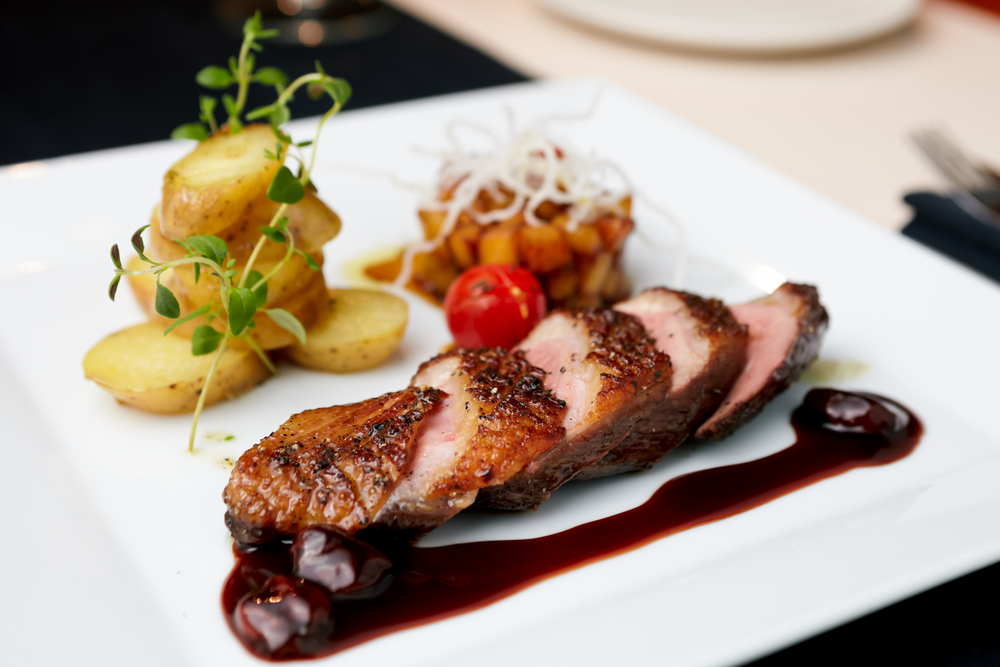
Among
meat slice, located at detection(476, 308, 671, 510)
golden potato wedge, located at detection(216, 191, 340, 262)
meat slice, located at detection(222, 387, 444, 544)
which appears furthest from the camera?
golden potato wedge, located at detection(216, 191, 340, 262)

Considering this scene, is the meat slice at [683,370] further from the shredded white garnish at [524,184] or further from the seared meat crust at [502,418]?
the shredded white garnish at [524,184]

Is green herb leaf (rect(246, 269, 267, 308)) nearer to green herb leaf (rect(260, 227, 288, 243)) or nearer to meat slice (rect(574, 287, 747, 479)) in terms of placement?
green herb leaf (rect(260, 227, 288, 243))

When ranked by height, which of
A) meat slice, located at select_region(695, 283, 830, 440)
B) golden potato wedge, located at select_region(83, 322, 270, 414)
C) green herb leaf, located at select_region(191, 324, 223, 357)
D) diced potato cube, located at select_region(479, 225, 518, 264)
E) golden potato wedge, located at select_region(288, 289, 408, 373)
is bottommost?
golden potato wedge, located at select_region(83, 322, 270, 414)

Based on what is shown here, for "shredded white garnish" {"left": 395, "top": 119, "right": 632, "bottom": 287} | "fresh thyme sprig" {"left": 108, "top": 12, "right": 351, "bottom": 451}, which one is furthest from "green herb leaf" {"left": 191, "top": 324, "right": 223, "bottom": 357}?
"shredded white garnish" {"left": 395, "top": 119, "right": 632, "bottom": 287}

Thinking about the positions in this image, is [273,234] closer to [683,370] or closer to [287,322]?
[287,322]

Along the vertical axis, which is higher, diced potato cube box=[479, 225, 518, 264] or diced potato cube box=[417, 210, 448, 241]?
diced potato cube box=[479, 225, 518, 264]

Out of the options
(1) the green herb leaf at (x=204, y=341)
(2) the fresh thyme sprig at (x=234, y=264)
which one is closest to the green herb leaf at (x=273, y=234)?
(2) the fresh thyme sprig at (x=234, y=264)
